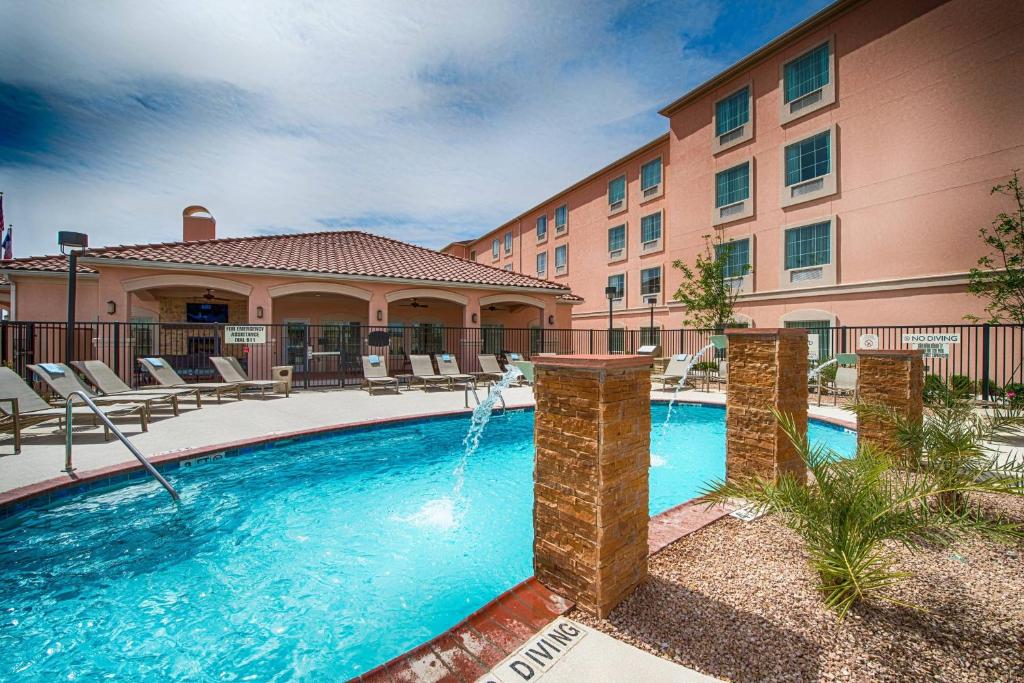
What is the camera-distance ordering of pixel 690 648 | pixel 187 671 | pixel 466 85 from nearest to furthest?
pixel 690 648 < pixel 187 671 < pixel 466 85

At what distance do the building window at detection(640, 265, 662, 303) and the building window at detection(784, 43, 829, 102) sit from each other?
919 cm

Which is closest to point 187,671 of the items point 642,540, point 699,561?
point 642,540

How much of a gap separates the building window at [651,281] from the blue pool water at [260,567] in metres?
18.8

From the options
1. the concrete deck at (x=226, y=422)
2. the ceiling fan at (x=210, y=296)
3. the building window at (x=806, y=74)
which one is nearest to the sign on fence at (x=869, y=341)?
the concrete deck at (x=226, y=422)

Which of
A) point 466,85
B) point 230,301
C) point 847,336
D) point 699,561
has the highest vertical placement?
point 466,85

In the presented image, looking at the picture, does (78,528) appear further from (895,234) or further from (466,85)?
(895,234)

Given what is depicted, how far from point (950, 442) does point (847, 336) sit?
1445cm

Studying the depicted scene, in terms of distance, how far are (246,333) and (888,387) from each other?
14853mm

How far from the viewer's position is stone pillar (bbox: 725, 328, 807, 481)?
4.17 meters

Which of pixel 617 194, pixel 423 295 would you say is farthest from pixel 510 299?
pixel 617 194

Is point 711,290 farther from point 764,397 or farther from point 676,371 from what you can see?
point 764,397

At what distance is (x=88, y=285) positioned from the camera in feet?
51.1

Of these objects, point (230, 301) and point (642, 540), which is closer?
point (642, 540)

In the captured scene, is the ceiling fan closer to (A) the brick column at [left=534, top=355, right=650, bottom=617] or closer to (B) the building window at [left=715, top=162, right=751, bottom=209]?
(A) the brick column at [left=534, top=355, right=650, bottom=617]
